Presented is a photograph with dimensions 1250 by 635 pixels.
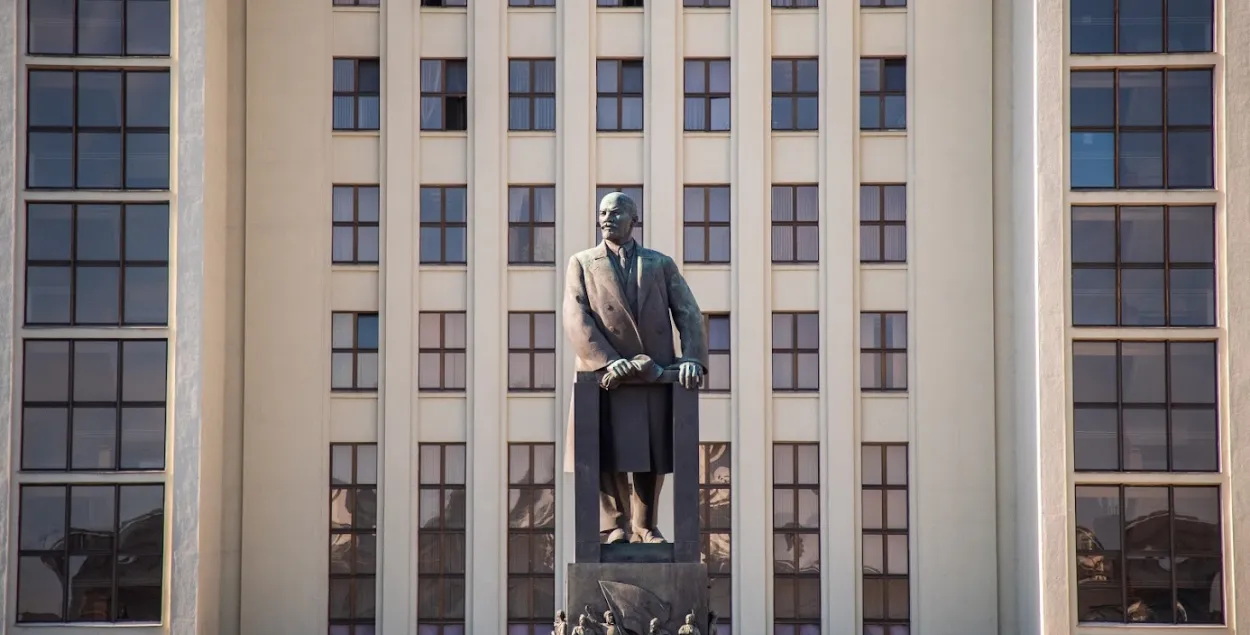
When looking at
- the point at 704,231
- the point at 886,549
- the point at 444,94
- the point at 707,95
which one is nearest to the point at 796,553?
the point at 886,549

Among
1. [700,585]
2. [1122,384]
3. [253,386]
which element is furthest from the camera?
[253,386]

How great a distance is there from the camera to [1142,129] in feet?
119

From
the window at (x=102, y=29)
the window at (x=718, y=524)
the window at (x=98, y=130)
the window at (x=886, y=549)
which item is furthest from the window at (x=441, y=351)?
the window at (x=886, y=549)

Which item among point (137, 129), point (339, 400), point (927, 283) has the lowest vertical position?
point (339, 400)

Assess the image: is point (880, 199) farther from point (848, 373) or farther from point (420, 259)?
point (420, 259)

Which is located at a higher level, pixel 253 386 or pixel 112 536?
pixel 253 386

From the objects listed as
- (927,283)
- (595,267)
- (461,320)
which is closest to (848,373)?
(927,283)

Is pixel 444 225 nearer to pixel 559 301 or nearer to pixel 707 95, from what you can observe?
pixel 559 301

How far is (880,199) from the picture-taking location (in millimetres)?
38750

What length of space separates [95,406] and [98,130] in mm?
5346

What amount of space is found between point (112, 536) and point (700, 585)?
1823 cm

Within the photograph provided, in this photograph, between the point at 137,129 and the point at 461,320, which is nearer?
the point at 137,129

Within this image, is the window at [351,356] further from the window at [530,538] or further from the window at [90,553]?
the window at [90,553]

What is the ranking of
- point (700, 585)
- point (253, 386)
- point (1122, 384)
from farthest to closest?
point (253, 386)
point (1122, 384)
point (700, 585)
